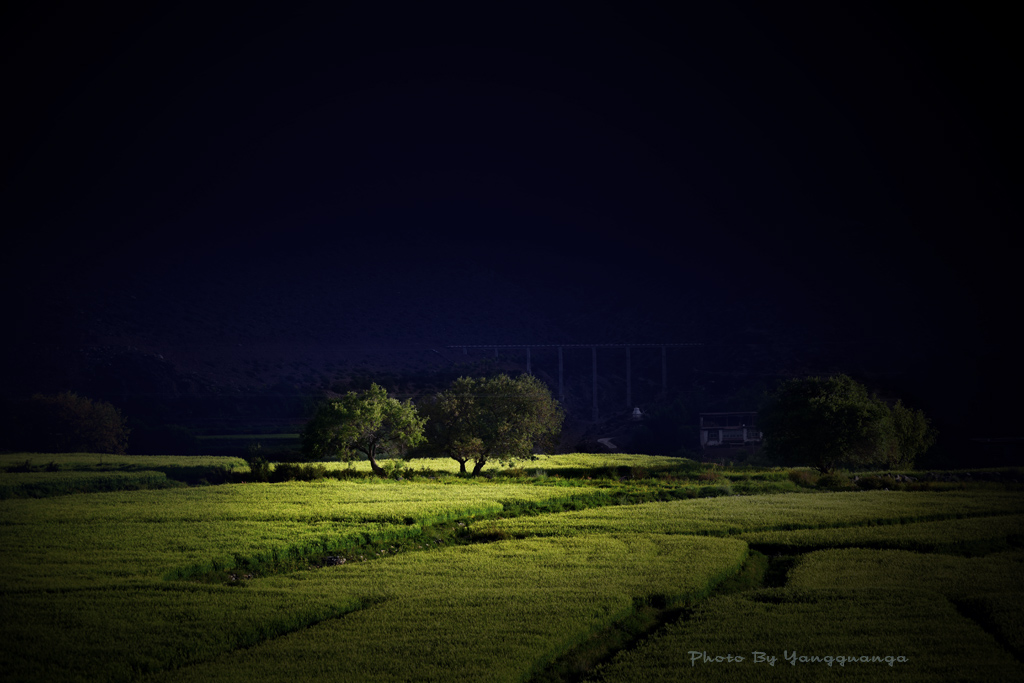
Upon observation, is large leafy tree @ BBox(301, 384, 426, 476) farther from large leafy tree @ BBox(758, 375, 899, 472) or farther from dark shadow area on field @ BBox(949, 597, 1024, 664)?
dark shadow area on field @ BBox(949, 597, 1024, 664)

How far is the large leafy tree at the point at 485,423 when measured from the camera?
198 feet

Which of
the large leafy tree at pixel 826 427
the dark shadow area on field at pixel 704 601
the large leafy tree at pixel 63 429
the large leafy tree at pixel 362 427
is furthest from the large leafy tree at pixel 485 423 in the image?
the large leafy tree at pixel 63 429

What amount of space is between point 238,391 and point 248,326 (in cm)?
3953

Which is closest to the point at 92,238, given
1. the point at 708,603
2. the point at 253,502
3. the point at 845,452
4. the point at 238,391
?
the point at 238,391

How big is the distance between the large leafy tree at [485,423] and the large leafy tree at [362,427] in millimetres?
3758

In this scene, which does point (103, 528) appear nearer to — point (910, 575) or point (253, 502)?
point (253, 502)

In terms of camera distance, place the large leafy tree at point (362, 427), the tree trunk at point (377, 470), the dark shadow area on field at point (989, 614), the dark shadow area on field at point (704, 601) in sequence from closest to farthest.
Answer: the dark shadow area on field at point (704, 601) → the dark shadow area on field at point (989, 614) → the large leafy tree at point (362, 427) → the tree trunk at point (377, 470)

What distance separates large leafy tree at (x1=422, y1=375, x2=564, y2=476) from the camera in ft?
198

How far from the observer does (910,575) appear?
25.0 metres

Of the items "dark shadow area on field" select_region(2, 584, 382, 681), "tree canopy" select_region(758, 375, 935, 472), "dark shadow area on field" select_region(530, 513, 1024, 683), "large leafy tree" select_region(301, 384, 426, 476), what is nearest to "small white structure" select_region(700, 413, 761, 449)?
"tree canopy" select_region(758, 375, 935, 472)

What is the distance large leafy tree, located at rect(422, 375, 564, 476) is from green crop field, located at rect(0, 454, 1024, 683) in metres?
15.3

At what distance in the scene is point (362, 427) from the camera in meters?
55.1

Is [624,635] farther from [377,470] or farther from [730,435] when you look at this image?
[730,435]

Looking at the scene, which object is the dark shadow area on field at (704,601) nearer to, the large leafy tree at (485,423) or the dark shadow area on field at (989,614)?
the dark shadow area on field at (989,614)
